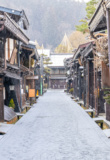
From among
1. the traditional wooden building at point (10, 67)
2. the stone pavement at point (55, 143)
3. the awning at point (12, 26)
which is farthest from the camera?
the traditional wooden building at point (10, 67)

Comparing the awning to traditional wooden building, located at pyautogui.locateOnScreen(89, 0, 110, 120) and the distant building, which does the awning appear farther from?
the distant building

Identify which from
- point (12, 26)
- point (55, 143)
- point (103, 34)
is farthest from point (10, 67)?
point (55, 143)

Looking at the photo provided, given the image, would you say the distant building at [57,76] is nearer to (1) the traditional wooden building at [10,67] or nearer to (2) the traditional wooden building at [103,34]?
(1) the traditional wooden building at [10,67]

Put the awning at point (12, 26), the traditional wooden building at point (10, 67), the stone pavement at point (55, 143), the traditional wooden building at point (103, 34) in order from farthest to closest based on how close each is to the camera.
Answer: the traditional wooden building at point (10, 67) < the awning at point (12, 26) < the traditional wooden building at point (103, 34) < the stone pavement at point (55, 143)

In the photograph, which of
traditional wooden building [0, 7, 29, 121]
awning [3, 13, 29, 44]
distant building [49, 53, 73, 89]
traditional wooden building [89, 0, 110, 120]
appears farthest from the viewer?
distant building [49, 53, 73, 89]

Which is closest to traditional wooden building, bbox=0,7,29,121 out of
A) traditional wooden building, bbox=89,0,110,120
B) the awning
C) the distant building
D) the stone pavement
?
the awning

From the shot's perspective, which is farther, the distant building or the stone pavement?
the distant building

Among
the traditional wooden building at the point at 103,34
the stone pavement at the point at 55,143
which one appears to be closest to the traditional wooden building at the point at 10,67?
the stone pavement at the point at 55,143

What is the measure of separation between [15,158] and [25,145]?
1.59 m

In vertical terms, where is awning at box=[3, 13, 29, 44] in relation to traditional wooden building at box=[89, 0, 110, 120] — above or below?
above

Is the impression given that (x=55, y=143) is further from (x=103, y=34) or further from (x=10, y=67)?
(x=10, y=67)

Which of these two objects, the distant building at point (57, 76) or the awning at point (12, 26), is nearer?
the awning at point (12, 26)

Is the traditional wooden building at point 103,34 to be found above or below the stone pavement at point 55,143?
above

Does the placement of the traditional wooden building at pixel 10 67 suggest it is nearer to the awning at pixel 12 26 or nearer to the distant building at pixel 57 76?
the awning at pixel 12 26
